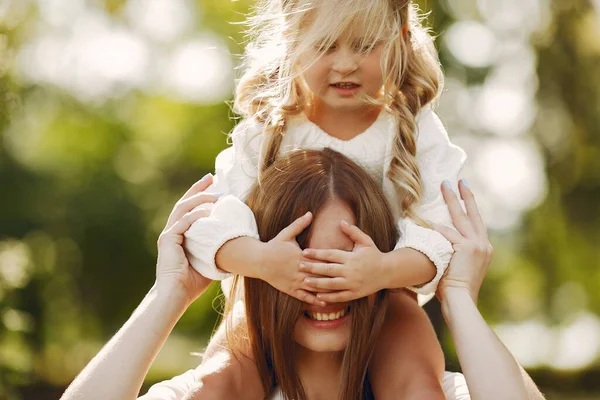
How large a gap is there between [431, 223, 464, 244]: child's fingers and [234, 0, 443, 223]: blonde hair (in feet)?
0.41

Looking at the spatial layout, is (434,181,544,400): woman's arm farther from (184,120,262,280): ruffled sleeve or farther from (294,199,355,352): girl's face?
(184,120,262,280): ruffled sleeve

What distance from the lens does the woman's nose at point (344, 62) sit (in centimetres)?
333

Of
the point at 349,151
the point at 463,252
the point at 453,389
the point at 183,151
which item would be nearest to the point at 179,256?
the point at 349,151

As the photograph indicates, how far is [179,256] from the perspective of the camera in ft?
10.8

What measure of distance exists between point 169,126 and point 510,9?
10064mm

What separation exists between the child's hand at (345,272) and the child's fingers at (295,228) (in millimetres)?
93

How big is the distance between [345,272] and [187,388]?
911 mm

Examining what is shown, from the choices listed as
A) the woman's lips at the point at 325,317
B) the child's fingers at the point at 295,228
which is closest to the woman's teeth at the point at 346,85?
the child's fingers at the point at 295,228

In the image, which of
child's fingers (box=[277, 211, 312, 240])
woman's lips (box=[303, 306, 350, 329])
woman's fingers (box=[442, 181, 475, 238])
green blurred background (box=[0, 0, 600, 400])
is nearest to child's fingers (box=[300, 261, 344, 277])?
child's fingers (box=[277, 211, 312, 240])

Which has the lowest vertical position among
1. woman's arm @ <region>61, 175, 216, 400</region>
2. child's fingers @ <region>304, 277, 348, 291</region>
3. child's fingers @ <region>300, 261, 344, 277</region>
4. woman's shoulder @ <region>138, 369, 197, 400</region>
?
woman's shoulder @ <region>138, 369, 197, 400</region>

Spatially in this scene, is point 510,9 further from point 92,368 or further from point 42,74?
point 92,368

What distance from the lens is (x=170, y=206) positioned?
19.6m

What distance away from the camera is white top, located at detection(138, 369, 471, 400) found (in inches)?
128

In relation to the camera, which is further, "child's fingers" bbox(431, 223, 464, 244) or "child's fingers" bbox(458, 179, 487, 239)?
"child's fingers" bbox(458, 179, 487, 239)
